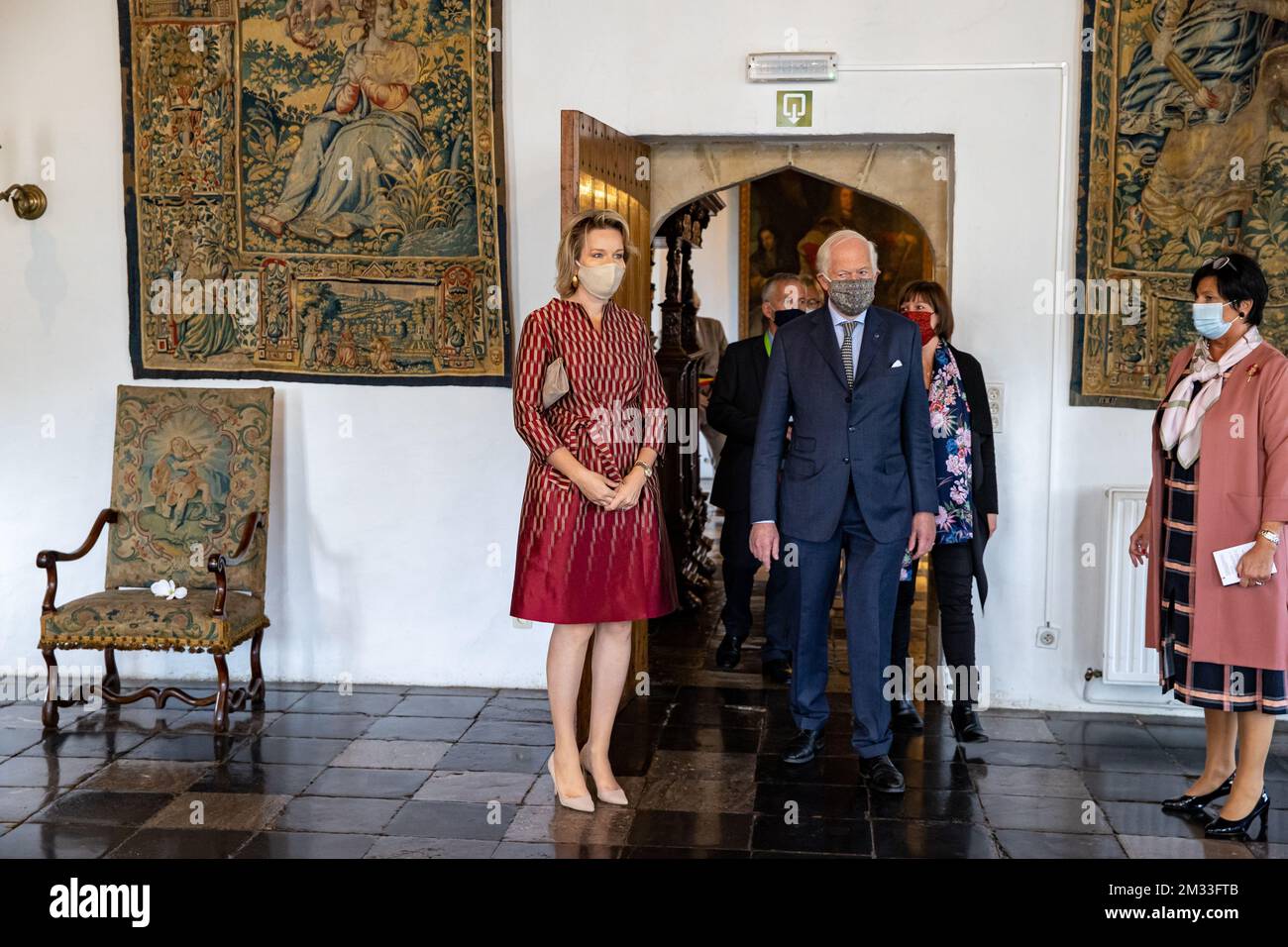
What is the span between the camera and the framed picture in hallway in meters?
11.8

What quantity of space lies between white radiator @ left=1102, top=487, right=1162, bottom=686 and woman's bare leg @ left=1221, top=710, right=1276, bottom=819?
130cm

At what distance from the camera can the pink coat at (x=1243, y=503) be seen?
12.4 feet

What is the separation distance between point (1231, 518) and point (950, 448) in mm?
1106

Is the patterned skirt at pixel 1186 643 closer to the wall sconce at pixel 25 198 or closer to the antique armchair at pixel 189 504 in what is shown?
the antique armchair at pixel 189 504

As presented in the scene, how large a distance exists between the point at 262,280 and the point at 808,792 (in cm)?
321

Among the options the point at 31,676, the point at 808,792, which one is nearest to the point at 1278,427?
the point at 808,792

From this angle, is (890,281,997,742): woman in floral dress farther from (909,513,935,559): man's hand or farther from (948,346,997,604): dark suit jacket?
(909,513,935,559): man's hand

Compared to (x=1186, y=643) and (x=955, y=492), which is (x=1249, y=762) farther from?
(x=955, y=492)

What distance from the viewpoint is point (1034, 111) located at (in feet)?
17.6

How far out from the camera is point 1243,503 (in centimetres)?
384

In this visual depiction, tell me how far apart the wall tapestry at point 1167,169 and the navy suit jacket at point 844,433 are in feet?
4.49

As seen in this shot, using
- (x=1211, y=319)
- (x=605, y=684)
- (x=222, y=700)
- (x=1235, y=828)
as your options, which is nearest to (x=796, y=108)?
(x=1211, y=319)

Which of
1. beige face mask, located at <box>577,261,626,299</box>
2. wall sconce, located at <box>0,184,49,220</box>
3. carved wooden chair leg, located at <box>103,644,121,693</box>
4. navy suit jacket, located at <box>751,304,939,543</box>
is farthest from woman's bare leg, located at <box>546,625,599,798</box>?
wall sconce, located at <box>0,184,49,220</box>

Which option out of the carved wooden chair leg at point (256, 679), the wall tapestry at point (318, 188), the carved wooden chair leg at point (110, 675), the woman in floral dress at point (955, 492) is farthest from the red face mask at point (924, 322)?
the carved wooden chair leg at point (110, 675)
